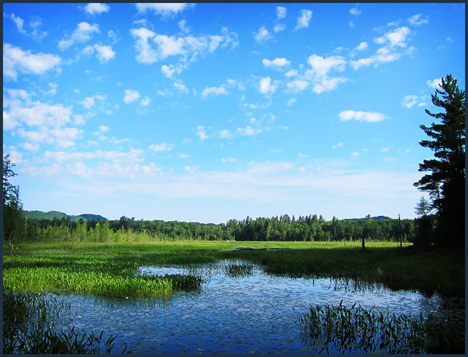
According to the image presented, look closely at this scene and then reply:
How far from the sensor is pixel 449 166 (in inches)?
1494

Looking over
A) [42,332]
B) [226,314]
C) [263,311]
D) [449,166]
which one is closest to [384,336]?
[263,311]

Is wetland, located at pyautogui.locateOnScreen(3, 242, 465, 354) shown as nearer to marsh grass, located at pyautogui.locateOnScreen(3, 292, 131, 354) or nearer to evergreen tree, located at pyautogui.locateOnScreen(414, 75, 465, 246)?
marsh grass, located at pyautogui.locateOnScreen(3, 292, 131, 354)

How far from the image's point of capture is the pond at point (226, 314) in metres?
11.6

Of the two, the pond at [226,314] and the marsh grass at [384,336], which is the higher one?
the marsh grass at [384,336]

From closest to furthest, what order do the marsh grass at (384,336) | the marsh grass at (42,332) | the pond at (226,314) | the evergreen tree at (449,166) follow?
1. the marsh grass at (42,332)
2. the marsh grass at (384,336)
3. the pond at (226,314)
4. the evergreen tree at (449,166)

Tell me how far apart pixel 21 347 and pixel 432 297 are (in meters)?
21.4

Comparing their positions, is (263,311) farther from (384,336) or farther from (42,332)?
(42,332)

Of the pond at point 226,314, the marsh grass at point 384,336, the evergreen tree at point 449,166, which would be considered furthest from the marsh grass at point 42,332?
the evergreen tree at point 449,166

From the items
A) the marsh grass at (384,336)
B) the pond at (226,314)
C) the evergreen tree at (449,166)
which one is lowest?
the pond at (226,314)

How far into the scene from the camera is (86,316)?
1467 centimetres

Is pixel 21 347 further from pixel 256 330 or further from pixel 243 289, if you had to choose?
pixel 243 289

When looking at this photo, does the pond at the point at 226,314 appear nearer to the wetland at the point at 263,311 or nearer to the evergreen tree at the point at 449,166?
the wetland at the point at 263,311

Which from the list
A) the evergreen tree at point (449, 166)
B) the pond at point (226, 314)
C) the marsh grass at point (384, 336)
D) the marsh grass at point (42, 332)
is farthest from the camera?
the evergreen tree at point (449, 166)

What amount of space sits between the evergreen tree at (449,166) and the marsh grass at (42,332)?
123ft
